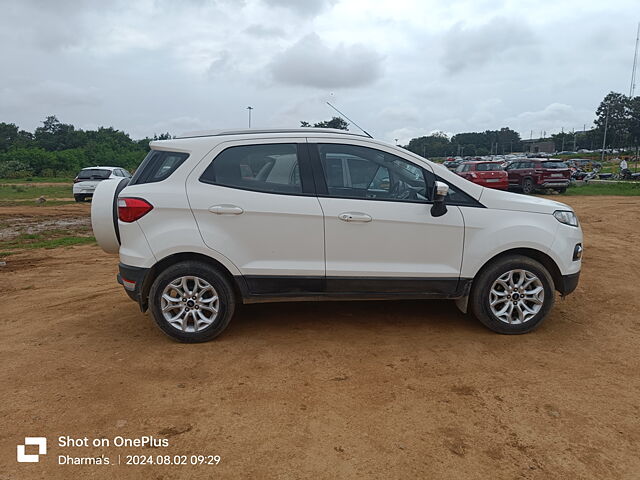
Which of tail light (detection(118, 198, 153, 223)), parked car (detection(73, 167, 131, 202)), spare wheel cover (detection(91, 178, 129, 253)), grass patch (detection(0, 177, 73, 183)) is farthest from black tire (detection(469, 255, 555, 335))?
grass patch (detection(0, 177, 73, 183))

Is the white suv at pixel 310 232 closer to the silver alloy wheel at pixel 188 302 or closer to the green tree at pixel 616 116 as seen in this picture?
the silver alloy wheel at pixel 188 302

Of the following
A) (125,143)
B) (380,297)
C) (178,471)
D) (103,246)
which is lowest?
(178,471)

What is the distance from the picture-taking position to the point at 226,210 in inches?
171

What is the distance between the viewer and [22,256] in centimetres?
931

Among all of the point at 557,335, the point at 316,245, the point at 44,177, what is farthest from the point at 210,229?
the point at 44,177

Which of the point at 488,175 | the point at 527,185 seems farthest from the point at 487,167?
the point at 527,185

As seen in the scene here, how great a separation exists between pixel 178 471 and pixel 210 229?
2121 mm

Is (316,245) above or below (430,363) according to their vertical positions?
above

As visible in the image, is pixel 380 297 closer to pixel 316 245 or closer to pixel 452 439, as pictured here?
pixel 316 245

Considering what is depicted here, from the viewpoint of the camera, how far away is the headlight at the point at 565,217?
15.6 feet

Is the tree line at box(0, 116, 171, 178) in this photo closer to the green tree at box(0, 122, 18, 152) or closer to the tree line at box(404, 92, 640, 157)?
the green tree at box(0, 122, 18, 152)

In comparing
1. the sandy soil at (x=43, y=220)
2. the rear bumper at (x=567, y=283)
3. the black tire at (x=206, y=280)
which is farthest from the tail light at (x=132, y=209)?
the sandy soil at (x=43, y=220)

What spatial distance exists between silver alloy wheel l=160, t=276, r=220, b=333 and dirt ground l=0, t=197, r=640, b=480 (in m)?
0.22

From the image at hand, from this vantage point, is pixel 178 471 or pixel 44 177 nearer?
pixel 178 471
